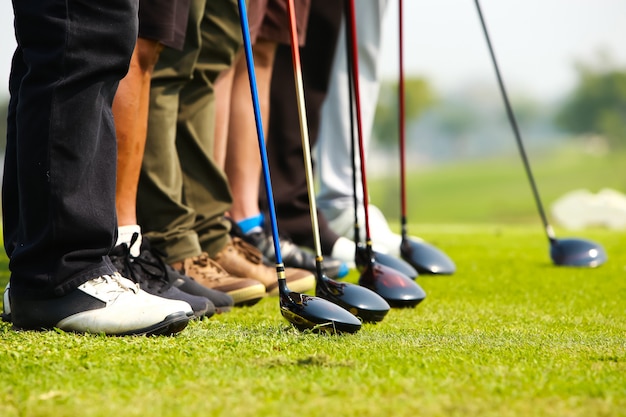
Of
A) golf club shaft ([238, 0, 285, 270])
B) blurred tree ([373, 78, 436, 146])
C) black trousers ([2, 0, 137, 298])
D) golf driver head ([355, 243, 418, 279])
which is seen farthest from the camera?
blurred tree ([373, 78, 436, 146])

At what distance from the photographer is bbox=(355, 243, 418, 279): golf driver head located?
2.66 meters

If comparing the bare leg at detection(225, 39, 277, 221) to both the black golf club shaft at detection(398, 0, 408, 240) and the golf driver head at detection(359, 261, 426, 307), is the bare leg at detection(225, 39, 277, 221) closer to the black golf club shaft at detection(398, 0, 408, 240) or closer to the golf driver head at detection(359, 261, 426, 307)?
the black golf club shaft at detection(398, 0, 408, 240)

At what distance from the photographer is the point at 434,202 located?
43.8m

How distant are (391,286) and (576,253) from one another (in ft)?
5.29

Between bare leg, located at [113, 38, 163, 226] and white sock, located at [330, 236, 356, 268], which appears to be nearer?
bare leg, located at [113, 38, 163, 226]

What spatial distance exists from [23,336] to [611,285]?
217 centimetres

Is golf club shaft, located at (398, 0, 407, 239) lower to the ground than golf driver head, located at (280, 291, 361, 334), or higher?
higher

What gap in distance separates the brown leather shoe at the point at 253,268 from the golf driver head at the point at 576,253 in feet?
4.57

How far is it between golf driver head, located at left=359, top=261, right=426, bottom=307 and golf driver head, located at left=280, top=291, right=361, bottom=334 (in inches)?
22.6

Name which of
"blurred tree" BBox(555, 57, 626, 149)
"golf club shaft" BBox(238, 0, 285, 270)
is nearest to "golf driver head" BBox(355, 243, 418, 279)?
"golf club shaft" BBox(238, 0, 285, 270)

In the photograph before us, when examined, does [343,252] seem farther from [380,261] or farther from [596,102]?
[596,102]


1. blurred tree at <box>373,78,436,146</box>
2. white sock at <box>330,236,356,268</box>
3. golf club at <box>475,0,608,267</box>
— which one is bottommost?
blurred tree at <box>373,78,436,146</box>

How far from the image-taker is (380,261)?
2.92m

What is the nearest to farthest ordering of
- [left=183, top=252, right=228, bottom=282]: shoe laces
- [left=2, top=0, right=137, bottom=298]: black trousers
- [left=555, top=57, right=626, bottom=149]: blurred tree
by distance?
[left=2, top=0, right=137, bottom=298]: black trousers, [left=183, top=252, right=228, bottom=282]: shoe laces, [left=555, top=57, right=626, bottom=149]: blurred tree
